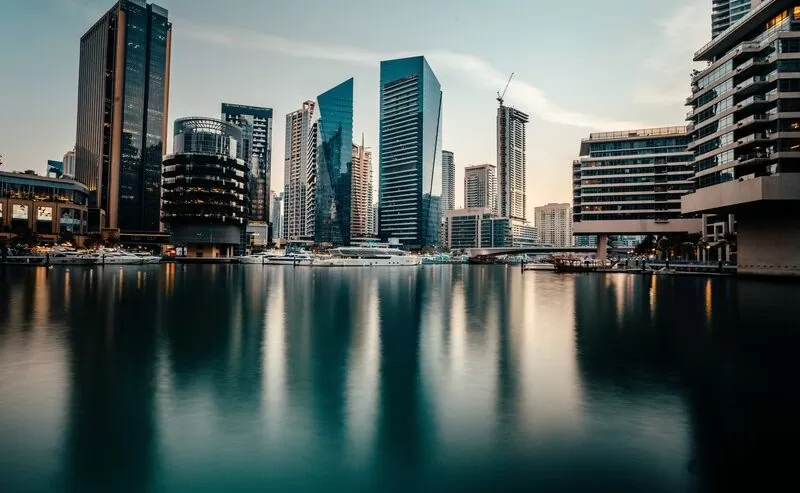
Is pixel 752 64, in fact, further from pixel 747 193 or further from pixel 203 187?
pixel 203 187

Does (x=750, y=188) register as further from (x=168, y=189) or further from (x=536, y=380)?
(x=168, y=189)

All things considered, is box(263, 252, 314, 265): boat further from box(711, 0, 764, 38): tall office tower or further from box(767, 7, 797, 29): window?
box(711, 0, 764, 38): tall office tower

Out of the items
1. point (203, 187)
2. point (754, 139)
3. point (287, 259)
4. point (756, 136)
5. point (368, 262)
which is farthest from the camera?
point (368, 262)

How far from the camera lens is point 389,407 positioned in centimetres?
1186

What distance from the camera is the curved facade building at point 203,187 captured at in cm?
13675

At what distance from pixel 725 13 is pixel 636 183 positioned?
95096mm

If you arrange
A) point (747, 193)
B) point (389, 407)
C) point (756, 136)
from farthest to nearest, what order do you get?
1. point (756, 136)
2. point (747, 193)
3. point (389, 407)

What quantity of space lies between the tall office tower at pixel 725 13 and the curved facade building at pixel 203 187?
565ft

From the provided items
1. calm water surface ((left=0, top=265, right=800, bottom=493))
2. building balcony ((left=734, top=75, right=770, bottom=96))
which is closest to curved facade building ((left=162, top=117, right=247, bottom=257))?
calm water surface ((left=0, top=265, right=800, bottom=493))

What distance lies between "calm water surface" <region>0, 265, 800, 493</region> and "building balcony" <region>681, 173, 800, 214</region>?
47.9 m

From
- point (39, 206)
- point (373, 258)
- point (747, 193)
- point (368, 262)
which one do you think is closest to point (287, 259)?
point (368, 262)

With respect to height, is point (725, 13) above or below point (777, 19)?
above

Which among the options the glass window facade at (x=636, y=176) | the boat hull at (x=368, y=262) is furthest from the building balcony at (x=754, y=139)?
the boat hull at (x=368, y=262)

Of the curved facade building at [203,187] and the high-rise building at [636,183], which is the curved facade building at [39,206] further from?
the high-rise building at [636,183]
